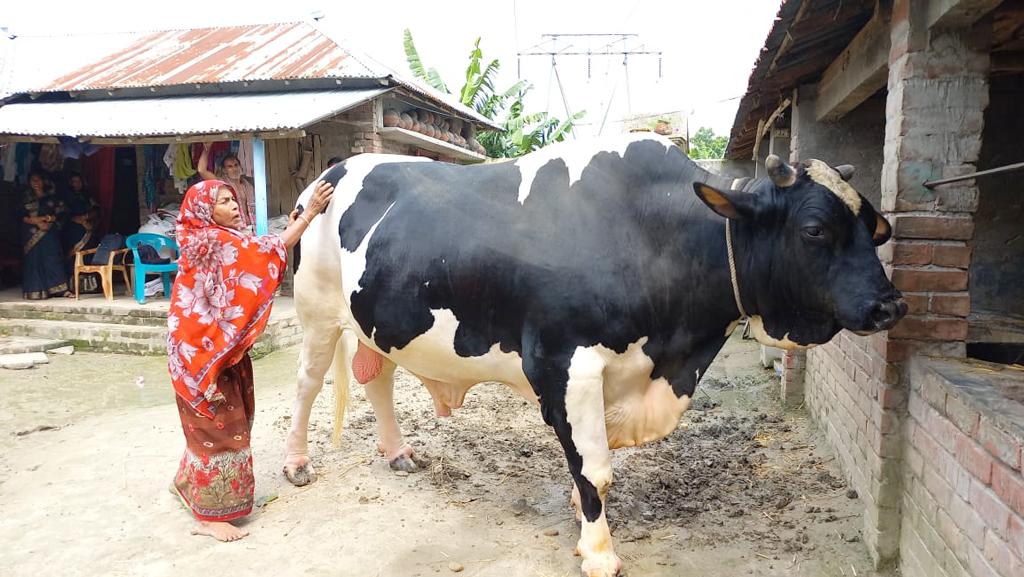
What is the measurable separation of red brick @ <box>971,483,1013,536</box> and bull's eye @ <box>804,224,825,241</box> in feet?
2.89

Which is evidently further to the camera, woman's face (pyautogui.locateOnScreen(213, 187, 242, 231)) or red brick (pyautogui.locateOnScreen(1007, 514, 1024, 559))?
woman's face (pyautogui.locateOnScreen(213, 187, 242, 231))

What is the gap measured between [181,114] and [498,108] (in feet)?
29.1

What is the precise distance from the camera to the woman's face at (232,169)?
843 centimetres

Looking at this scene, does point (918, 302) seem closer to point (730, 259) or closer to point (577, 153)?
point (730, 259)

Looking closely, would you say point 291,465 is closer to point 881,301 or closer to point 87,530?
point 87,530

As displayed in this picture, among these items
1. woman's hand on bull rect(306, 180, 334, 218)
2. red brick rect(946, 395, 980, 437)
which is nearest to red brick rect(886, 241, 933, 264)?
red brick rect(946, 395, 980, 437)

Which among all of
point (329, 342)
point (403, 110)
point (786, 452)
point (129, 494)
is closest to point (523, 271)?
point (329, 342)

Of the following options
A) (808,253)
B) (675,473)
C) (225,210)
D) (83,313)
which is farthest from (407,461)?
(83,313)

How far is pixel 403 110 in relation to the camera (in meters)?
9.58

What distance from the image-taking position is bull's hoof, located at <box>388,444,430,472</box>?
3.99m

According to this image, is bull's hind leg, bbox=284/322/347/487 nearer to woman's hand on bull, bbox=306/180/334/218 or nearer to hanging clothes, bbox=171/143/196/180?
woman's hand on bull, bbox=306/180/334/218

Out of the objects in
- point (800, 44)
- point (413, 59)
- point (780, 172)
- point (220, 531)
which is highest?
point (413, 59)

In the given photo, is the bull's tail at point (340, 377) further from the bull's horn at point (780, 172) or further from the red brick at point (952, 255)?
the red brick at point (952, 255)

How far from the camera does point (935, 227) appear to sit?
2570 millimetres
